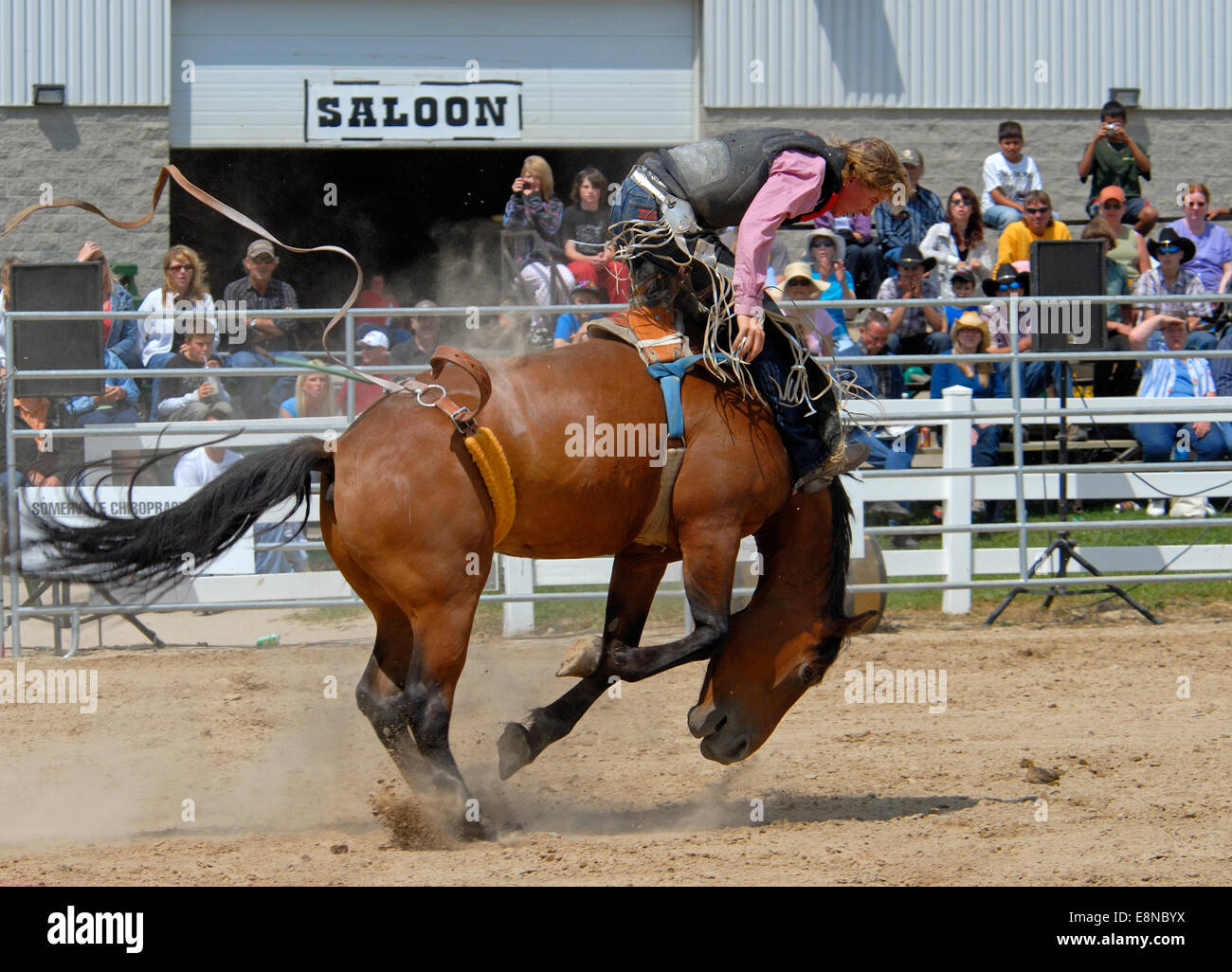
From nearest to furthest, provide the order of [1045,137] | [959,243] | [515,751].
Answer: [515,751] → [959,243] → [1045,137]

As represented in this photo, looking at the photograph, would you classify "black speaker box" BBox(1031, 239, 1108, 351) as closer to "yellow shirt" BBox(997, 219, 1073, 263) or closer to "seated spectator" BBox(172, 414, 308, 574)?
"yellow shirt" BBox(997, 219, 1073, 263)

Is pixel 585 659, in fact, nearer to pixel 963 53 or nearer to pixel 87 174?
pixel 87 174

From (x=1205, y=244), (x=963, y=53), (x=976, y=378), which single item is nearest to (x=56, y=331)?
(x=976, y=378)

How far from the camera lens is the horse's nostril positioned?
4.61 meters

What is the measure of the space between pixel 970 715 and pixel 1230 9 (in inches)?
399

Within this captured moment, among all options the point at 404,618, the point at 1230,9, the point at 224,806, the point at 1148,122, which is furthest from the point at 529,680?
the point at 1230,9

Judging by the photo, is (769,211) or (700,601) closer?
(769,211)

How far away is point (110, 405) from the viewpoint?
8.29 m

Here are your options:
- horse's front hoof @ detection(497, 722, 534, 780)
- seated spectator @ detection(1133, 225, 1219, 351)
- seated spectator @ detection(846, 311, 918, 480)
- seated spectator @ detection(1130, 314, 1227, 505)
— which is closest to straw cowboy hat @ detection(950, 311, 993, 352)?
seated spectator @ detection(846, 311, 918, 480)

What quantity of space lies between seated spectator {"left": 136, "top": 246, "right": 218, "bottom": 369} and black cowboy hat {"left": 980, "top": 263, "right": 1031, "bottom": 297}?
209 inches

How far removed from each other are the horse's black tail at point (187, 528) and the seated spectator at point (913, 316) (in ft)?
19.1

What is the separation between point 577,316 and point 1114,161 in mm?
6360

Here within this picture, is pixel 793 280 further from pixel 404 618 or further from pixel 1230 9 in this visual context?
pixel 1230 9

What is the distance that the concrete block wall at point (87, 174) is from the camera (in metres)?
12.2
